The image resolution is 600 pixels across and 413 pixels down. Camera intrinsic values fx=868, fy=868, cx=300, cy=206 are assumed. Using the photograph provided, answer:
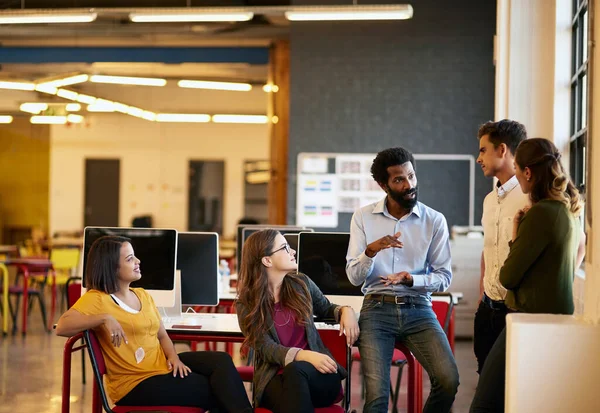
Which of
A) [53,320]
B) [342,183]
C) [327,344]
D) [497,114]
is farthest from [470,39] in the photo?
[327,344]

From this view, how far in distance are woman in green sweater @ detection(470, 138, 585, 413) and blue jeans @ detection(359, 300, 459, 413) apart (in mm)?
423

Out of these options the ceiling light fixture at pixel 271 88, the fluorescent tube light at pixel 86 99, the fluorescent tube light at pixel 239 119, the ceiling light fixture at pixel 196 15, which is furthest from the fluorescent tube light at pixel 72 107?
the ceiling light fixture at pixel 196 15

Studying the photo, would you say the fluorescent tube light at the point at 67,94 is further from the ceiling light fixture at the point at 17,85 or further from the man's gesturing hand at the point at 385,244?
the man's gesturing hand at the point at 385,244

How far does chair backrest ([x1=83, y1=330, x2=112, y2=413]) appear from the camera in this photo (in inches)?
141

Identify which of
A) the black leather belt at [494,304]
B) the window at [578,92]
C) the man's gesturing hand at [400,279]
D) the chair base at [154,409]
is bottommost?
the chair base at [154,409]

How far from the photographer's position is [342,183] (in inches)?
396

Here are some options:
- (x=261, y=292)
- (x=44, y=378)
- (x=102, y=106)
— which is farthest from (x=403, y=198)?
(x=102, y=106)

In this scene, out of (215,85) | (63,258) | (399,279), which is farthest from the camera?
(215,85)

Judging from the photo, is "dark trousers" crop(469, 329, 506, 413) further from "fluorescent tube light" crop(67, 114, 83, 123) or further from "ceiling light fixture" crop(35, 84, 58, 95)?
"fluorescent tube light" crop(67, 114, 83, 123)

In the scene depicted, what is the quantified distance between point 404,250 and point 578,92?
9.14 ft

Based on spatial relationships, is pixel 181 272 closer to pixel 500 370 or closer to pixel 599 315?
pixel 500 370

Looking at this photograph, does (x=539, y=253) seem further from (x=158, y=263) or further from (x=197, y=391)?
(x=158, y=263)

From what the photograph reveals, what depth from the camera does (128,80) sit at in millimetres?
11703

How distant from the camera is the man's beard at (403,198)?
362cm
